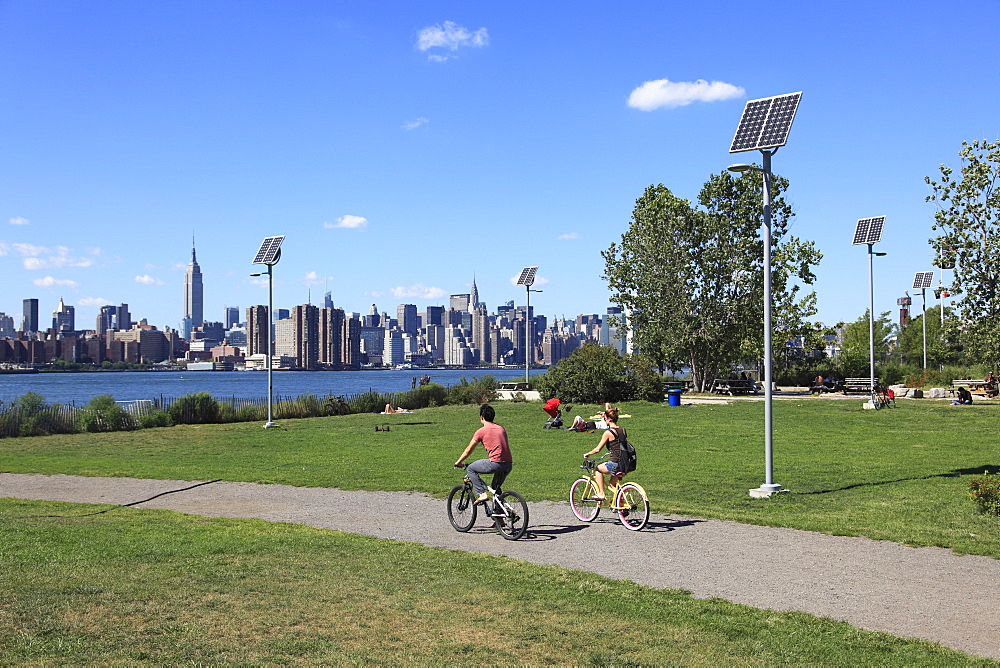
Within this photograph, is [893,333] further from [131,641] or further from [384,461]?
[131,641]

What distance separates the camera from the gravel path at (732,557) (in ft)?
25.8

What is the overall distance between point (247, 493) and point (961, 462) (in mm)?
14907

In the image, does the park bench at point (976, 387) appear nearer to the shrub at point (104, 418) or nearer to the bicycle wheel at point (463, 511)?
the bicycle wheel at point (463, 511)

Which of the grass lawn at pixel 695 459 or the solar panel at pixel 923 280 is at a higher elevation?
the solar panel at pixel 923 280

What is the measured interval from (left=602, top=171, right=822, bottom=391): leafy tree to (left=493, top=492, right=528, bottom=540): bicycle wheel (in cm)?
4104

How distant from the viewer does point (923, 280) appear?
202ft

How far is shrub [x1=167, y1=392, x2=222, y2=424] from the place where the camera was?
129 ft

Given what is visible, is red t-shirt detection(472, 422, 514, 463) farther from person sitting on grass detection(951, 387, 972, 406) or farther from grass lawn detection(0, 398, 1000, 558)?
person sitting on grass detection(951, 387, 972, 406)

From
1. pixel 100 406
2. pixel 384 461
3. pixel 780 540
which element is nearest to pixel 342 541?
pixel 780 540

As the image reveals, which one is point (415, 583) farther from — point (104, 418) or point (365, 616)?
point (104, 418)

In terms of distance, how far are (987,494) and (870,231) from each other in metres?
29.9

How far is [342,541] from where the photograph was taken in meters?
11.1

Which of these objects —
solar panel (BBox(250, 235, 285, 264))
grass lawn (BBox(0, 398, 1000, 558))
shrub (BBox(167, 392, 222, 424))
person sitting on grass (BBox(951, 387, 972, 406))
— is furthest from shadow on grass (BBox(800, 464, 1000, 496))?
shrub (BBox(167, 392, 222, 424))

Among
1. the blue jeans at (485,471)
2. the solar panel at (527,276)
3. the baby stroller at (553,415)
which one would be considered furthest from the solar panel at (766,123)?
the solar panel at (527,276)
